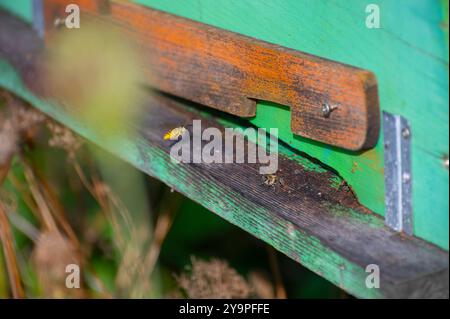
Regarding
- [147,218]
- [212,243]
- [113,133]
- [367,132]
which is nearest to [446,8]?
[367,132]

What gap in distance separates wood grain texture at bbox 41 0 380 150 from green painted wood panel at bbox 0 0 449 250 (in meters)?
0.06

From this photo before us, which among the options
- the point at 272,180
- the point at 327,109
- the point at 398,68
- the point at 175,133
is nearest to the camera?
the point at 398,68

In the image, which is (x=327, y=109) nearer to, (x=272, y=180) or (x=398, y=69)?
(x=398, y=69)

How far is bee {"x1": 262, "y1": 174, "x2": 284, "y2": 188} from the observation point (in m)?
2.16

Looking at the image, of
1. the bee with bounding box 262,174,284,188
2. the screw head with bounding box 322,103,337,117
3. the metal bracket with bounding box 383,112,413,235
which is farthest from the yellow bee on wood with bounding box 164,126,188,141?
the metal bracket with bounding box 383,112,413,235

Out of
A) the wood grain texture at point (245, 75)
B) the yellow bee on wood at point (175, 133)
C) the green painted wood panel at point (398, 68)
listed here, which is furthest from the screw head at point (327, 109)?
the yellow bee on wood at point (175, 133)

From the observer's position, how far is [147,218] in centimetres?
322

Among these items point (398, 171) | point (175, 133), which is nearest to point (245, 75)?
point (175, 133)

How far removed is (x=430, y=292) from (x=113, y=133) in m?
1.17

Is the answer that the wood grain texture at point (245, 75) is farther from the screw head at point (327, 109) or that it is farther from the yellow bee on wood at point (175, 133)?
the yellow bee on wood at point (175, 133)

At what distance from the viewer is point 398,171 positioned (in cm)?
Answer: 187

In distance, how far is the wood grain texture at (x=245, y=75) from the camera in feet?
6.23

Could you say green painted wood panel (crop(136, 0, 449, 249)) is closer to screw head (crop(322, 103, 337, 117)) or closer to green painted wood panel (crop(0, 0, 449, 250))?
green painted wood panel (crop(0, 0, 449, 250))

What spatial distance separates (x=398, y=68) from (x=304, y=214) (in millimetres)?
428
